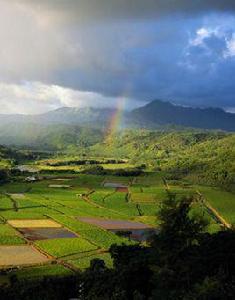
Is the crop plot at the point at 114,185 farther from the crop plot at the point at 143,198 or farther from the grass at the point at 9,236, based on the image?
the grass at the point at 9,236

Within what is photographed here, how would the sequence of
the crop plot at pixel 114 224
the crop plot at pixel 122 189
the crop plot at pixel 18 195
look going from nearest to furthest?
1. the crop plot at pixel 114 224
2. the crop plot at pixel 18 195
3. the crop plot at pixel 122 189

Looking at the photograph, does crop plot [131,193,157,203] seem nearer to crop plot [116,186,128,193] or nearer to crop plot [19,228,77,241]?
crop plot [116,186,128,193]

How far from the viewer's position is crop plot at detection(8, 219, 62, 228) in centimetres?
8206

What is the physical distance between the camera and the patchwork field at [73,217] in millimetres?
62312

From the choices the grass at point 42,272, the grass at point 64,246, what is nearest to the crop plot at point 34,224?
the grass at point 64,246

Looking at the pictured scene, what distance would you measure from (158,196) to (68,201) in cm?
2047

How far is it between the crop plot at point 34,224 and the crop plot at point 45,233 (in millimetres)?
2347

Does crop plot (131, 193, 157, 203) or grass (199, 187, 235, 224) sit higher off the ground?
grass (199, 187, 235, 224)

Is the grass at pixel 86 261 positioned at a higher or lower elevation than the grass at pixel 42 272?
lower

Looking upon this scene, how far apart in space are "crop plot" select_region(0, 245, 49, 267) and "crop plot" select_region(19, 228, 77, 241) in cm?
683

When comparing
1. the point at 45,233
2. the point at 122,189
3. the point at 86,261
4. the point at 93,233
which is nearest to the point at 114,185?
the point at 122,189

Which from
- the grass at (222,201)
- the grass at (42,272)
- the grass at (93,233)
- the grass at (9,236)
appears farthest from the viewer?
the grass at (222,201)

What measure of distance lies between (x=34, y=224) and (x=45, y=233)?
714 cm

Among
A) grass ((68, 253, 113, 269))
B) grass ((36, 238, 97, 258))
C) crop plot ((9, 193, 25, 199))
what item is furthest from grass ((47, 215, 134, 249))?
crop plot ((9, 193, 25, 199))
